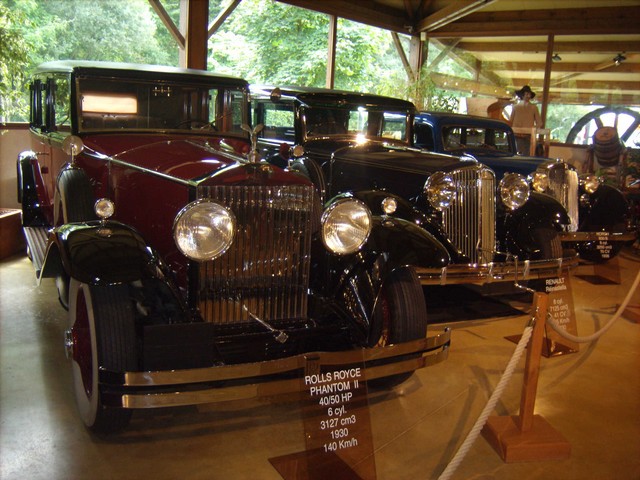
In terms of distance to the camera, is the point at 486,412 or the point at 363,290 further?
the point at 363,290

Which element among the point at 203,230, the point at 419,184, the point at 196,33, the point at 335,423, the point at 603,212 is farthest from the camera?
the point at 196,33

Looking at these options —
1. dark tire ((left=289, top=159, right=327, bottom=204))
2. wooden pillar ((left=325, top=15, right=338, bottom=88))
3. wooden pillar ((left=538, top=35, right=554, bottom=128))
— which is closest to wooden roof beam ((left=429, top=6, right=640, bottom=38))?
wooden pillar ((left=538, top=35, right=554, bottom=128))

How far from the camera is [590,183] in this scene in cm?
621

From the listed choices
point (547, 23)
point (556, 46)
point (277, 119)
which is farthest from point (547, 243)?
point (556, 46)

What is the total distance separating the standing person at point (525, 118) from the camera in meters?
8.67

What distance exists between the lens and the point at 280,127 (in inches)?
232

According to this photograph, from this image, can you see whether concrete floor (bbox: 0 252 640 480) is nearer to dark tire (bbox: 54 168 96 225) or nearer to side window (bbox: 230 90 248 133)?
dark tire (bbox: 54 168 96 225)

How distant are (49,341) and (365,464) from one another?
7.61 feet

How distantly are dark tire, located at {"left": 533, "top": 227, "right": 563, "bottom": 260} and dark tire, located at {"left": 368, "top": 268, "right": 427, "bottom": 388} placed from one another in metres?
1.93

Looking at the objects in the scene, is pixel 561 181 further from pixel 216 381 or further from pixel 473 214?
pixel 216 381

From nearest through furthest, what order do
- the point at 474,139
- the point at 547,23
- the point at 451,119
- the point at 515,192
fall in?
1. the point at 515,192
2. the point at 451,119
3. the point at 474,139
4. the point at 547,23

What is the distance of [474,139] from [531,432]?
4617 millimetres

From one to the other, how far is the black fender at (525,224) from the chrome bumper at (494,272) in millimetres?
347

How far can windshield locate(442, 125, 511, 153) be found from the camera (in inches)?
261
